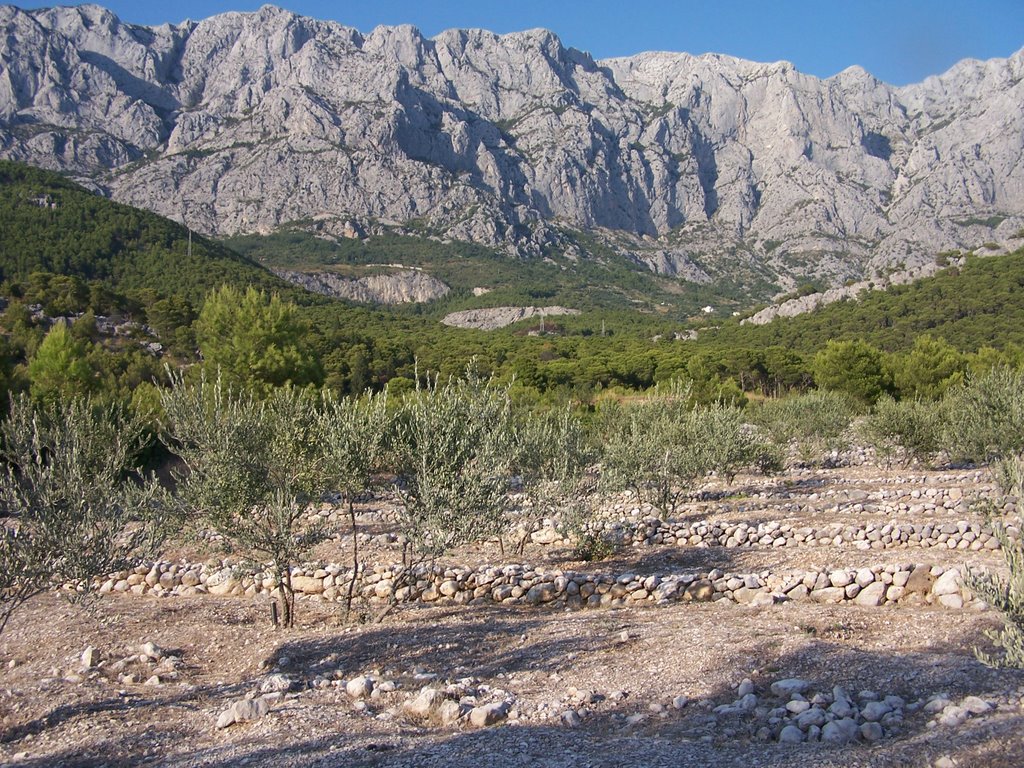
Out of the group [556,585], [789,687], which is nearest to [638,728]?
[789,687]

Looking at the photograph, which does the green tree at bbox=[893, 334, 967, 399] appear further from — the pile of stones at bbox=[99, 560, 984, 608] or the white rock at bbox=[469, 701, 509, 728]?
the white rock at bbox=[469, 701, 509, 728]

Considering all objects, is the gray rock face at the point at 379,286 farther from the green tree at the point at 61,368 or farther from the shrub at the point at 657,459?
the shrub at the point at 657,459

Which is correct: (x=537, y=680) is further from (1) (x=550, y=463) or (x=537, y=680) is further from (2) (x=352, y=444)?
(1) (x=550, y=463)

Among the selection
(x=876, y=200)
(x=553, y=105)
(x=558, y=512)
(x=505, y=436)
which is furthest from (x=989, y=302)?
(x=553, y=105)

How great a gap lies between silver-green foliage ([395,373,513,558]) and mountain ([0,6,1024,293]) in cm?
13003

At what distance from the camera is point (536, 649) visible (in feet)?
28.2

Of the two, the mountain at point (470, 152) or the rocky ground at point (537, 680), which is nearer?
the rocky ground at point (537, 680)

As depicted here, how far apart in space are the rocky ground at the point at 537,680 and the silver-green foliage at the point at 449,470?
1.45 meters

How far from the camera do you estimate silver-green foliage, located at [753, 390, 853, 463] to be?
27.4 metres

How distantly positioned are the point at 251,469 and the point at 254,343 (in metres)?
23.5

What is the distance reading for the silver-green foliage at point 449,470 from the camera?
9.01 meters

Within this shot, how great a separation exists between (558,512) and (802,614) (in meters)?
6.30

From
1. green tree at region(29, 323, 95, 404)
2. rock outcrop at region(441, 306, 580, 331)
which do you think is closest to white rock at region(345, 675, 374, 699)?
Result: green tree at region(29, 323, 95, 404)

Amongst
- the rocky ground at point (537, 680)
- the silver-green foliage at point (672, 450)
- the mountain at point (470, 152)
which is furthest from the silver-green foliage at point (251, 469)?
the mountain at point (470, 152)
